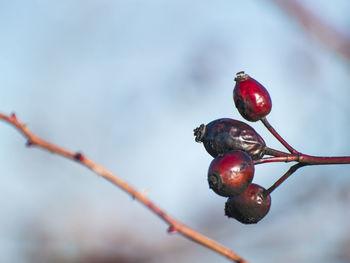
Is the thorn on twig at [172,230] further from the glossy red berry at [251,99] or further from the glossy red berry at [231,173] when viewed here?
the glossy red berry at [251,99]

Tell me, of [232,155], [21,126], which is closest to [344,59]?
[232,155]

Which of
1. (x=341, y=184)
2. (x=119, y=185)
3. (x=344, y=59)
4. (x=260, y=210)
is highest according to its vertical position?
(x=341, y=184)

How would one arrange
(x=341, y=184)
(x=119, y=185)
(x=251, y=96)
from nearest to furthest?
(x=119, y=185) → (x=251, y=96) → (x=341, y=184)

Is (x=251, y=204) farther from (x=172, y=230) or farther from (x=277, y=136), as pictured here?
(x=172, y=230)

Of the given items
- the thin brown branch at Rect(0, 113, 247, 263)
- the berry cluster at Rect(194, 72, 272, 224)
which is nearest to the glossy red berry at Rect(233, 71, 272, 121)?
the berry cluster at Rect(194, 72, 272, 224)

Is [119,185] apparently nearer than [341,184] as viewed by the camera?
Yes

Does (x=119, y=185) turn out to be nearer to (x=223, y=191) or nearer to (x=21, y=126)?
(x=21, y=126)

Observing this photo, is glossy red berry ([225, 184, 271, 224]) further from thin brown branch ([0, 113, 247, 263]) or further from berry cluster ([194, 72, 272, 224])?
thin brown branch ([0, 113, 247, 263])
